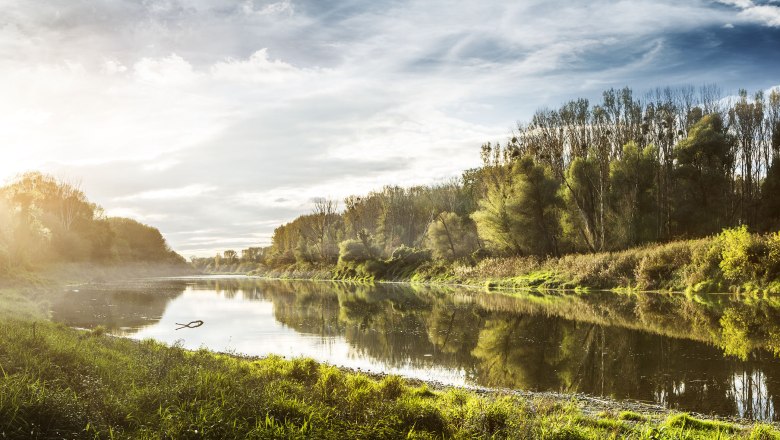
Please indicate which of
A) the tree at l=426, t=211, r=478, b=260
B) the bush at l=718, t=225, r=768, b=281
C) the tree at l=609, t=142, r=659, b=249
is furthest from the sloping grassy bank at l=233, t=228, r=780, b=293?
the tree at l=609, t=142, r=659, b=249

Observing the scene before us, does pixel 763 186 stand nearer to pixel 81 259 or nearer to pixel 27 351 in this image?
pixel 27 351

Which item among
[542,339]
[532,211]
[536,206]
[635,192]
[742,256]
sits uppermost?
[635,192]

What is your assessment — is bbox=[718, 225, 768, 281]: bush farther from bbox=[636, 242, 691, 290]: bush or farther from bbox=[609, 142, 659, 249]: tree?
bbox=[609, 142, 659, 249]: tree

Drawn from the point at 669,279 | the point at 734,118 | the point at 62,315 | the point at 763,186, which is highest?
the point at 734,118

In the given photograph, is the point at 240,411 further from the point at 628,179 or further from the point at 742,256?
the point at 628,179

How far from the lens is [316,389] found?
34.0ft

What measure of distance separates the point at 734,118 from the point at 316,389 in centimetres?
6114

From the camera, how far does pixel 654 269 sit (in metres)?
40.1

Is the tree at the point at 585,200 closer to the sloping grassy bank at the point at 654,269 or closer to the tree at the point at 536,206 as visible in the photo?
the tree at the point at 536,206

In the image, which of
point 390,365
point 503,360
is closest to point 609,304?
point 503,360

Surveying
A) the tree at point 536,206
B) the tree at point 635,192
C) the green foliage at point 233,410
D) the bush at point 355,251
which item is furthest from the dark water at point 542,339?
the bush at point 355,251


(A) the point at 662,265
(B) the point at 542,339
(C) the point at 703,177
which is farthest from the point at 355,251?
(B) the point at 542,339

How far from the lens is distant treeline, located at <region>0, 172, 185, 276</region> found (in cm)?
5394

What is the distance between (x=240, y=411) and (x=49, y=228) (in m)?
87.4
